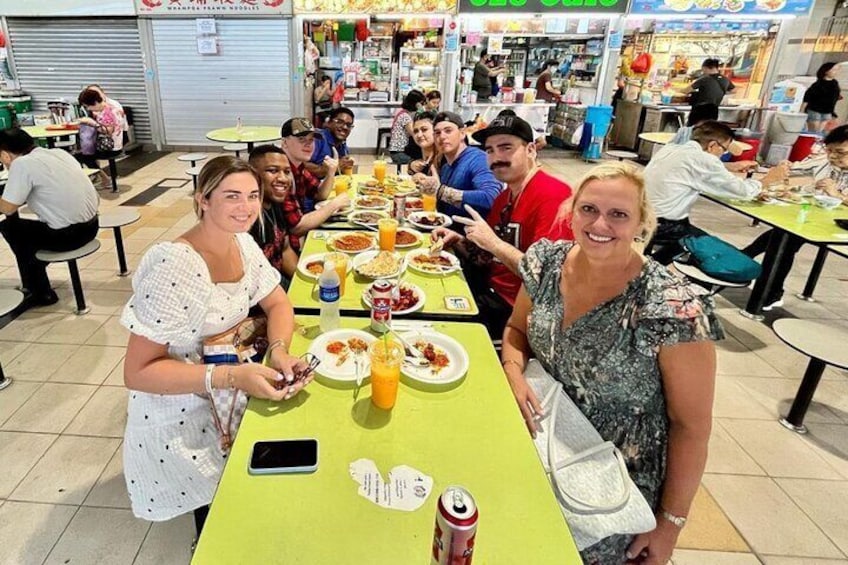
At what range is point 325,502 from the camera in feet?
3.84

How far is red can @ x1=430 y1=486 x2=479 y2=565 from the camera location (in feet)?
2.82

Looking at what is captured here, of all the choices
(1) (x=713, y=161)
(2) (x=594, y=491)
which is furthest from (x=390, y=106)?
(2) (x=594, y=491)

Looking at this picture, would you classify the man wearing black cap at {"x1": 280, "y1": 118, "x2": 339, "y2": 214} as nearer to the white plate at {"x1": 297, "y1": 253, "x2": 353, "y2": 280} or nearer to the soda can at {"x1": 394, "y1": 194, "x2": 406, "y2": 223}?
the soda can at {"x1": 394, "y1": 194, "x2": 406, "y2": 223}

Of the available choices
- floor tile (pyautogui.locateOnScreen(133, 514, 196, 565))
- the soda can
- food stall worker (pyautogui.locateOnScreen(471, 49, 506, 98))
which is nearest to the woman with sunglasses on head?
floor tile (pyautogui.locateOnScreen(133, 514, 196, 565))

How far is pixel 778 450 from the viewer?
9.03 feet

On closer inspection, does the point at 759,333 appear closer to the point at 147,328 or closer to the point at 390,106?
the point at 147,328

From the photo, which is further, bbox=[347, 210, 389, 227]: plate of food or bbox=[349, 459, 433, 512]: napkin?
bbox=[347, 210, 389, 227]: plate of food

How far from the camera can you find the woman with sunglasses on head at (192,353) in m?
1.50

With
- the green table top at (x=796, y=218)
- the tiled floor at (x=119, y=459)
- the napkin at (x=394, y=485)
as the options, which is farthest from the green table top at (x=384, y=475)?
the green table top at (x=796, y=218)

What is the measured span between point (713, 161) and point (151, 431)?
415 cm

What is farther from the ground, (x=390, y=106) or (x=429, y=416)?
(x=390, y=106)

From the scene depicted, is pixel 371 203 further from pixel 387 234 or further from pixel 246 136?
pixel 246 136

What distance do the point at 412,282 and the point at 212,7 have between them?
8768 mm

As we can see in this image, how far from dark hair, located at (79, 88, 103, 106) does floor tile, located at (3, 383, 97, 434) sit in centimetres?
542
